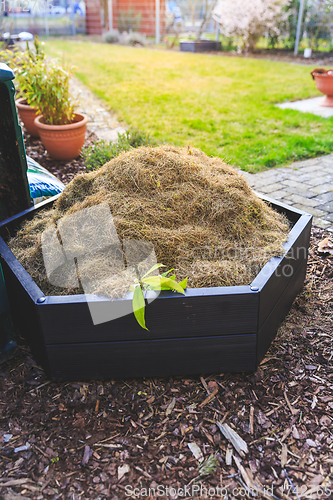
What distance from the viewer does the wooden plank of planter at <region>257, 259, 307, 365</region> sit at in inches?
74.0

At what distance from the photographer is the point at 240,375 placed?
6.26ft

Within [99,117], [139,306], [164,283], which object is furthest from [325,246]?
[99,117]

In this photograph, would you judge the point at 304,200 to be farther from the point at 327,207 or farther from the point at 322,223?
the point at 322,223

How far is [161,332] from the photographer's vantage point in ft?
5.65

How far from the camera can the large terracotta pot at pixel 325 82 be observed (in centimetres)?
610

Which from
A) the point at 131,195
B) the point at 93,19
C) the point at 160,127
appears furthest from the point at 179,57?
the point at 131,195

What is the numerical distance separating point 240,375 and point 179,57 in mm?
12206

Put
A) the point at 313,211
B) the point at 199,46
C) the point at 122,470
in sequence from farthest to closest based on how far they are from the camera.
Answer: the point at 199,46 < the point at 313,211 < the point at 122,470

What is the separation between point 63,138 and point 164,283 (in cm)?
329

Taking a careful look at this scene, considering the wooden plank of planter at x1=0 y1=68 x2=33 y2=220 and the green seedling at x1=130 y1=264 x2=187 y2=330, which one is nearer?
the green seedling at x1=130 y1=264 x2=187 y2=330

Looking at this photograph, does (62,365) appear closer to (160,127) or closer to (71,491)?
(71,491)

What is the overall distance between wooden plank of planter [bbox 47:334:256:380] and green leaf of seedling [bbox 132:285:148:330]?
18 centimetres

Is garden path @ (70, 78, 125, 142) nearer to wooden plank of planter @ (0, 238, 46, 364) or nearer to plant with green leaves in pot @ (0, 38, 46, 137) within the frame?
plant with green leaves in pot @ (0, 38, 46, 137)

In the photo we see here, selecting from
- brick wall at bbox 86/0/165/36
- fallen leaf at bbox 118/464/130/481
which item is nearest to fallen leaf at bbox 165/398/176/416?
fallen leaf at bbox 118/464/130/481
